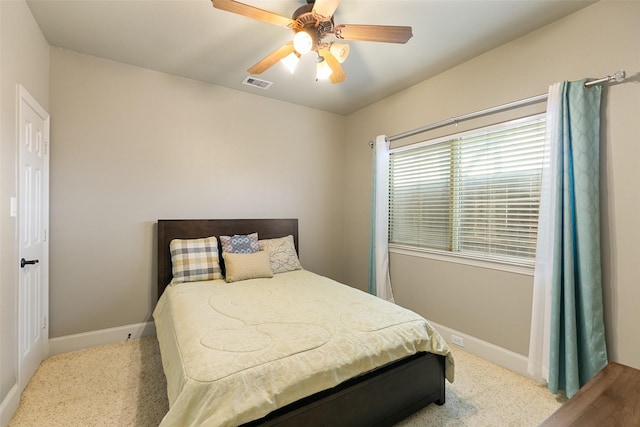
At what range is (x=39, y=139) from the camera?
2373 mm

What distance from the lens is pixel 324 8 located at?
1679 millimetres

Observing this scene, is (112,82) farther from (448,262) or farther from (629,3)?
(629,3)

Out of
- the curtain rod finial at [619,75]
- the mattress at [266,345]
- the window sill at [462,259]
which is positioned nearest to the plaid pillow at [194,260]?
the mattress at [266,345]

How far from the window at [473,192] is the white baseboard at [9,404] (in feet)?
11.1

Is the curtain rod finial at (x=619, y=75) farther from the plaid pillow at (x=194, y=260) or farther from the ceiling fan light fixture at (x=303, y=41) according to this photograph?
the plaid pillow at (x=194, y=260)

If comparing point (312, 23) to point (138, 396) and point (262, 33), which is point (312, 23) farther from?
point (138, 396)

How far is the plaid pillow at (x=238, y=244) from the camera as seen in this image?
3.09 metres

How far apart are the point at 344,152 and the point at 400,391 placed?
3251mm

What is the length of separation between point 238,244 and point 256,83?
5.90 feet

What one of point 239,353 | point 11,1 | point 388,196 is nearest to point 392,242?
point 388,196

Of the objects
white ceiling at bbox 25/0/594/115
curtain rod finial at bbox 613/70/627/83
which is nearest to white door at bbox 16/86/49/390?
white ceiling at bbox 25/0/594/115

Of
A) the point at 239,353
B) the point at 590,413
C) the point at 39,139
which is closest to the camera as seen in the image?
the point at 590,413

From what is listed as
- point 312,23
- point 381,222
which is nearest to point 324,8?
point 312,23

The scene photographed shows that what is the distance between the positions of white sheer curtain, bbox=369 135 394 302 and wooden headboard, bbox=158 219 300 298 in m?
1.03
